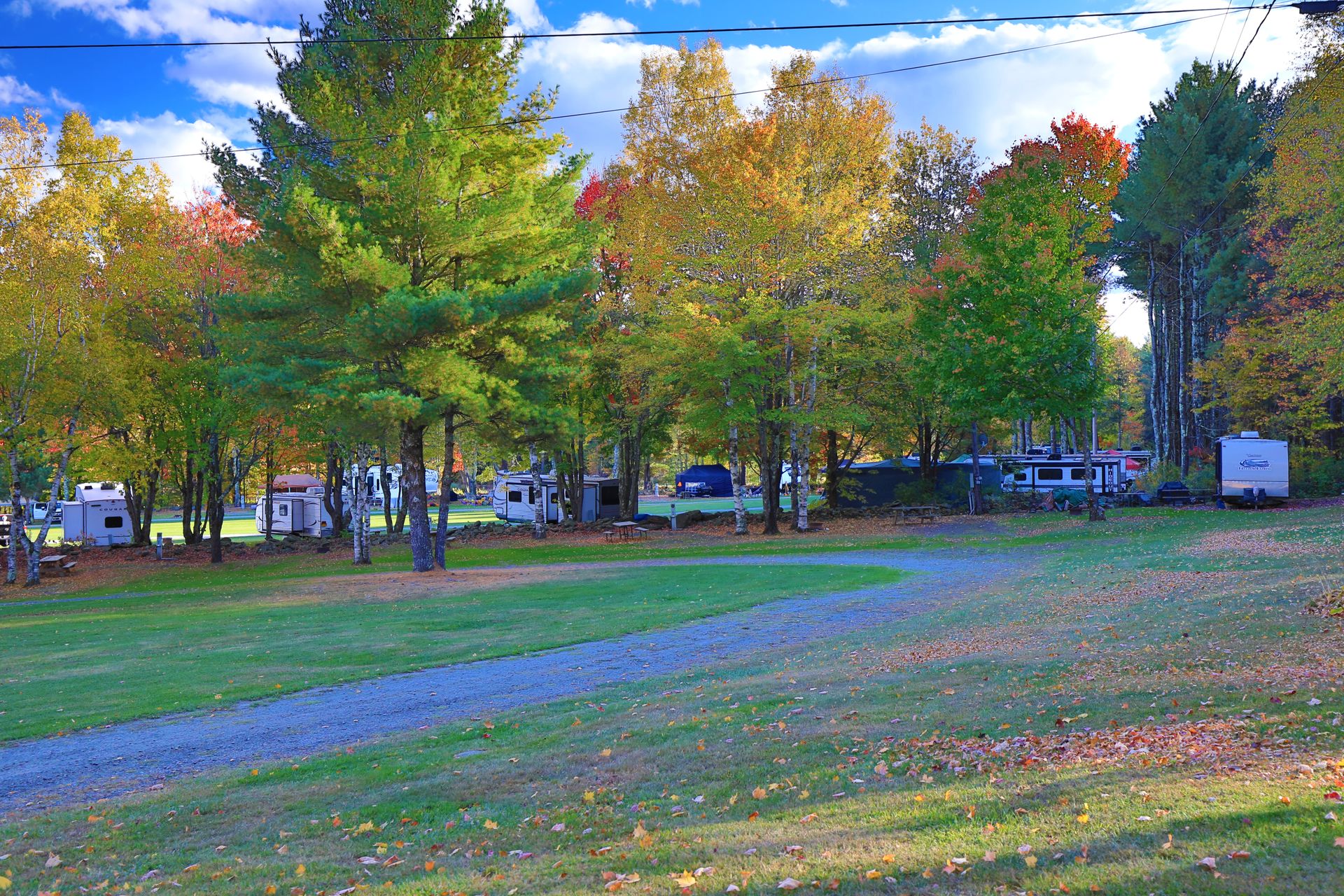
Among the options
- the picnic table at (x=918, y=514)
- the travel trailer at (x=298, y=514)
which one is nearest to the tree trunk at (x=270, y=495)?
the travel trailer at (x=298, y=514)

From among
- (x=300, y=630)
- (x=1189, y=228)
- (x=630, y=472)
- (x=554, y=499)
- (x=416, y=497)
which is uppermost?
(x=1189, y=228)

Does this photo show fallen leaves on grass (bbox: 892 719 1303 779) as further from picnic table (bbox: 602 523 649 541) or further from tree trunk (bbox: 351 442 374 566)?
picnic table (bbox: 602 523 649 541)

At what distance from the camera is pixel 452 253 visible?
21.3 metres

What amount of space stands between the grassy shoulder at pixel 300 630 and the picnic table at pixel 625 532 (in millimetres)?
10006

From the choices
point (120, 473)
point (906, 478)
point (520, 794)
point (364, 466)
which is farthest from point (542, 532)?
point (520, 794)

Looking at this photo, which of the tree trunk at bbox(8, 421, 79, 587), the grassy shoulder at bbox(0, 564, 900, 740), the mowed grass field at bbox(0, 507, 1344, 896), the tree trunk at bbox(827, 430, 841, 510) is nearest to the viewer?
the mowed grass field at bbox(0, 507, 1344, 896)

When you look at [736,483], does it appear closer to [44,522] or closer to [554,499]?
[554,499]

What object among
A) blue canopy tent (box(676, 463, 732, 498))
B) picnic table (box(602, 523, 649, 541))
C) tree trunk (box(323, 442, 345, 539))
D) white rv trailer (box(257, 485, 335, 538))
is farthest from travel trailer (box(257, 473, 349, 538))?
blue canopy tent (box(676, 463, 732, 498))

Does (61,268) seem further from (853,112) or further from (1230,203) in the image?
(1230,203)

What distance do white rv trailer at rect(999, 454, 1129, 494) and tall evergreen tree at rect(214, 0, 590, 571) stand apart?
1006 inches

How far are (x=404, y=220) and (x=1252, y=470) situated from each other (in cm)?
2770

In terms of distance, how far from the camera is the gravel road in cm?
733

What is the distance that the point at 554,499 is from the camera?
141 feet

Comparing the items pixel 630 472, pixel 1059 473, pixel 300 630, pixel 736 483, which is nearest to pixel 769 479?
pixel 736 483
